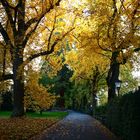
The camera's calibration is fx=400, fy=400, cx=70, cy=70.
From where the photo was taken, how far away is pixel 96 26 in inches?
1214

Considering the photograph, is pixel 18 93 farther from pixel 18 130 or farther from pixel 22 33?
pixel 18 130

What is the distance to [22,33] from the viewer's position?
32.1 metres

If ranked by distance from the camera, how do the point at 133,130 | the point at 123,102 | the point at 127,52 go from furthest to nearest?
the point at 127,52
the point at 123,102
the point at 133,130

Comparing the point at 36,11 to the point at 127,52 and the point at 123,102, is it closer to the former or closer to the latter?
the point at 127,52

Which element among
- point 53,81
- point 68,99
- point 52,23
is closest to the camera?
point 52,23

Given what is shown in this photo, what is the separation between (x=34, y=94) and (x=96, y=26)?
983 cm

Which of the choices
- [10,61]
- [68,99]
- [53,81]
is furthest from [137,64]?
[68,99]

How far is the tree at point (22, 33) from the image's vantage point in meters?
30.7

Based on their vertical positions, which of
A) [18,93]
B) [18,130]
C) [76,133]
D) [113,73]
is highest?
[113,73]

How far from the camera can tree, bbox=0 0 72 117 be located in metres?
30.7

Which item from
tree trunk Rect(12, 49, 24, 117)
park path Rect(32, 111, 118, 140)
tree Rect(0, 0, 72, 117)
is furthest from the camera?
tree trunk Rect(12, 49, 24, 117)

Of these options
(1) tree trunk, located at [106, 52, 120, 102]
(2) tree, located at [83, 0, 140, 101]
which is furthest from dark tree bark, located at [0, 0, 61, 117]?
(1) tree trunk, located at [106, 52, 120, 102]

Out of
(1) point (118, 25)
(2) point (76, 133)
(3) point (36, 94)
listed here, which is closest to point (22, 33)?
(3) point (36, 94)

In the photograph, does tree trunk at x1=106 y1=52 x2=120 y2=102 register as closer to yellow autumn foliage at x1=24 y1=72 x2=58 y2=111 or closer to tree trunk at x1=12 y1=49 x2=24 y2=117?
yellow autumn foliage at x1=24 y1=72 x2=58 y2=111
